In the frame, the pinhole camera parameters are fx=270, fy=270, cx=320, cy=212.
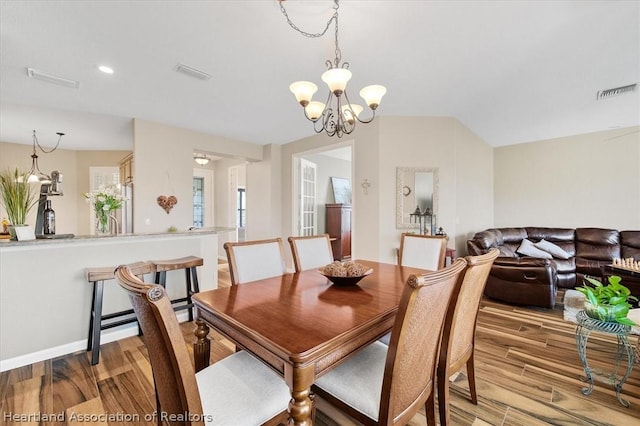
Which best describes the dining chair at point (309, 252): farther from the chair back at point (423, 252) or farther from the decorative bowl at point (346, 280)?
the chair back at point (423, 252)

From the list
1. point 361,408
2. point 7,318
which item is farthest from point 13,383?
point 361,408

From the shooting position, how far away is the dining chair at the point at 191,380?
815 mm

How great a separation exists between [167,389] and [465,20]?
2.85 meters

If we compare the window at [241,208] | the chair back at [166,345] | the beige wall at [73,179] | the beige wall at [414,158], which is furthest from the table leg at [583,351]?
the beige wall at [73,179]

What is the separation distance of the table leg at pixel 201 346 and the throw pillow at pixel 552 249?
204 inches

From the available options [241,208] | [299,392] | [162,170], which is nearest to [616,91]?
[299,392]

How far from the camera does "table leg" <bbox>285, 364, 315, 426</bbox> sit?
0.92 m

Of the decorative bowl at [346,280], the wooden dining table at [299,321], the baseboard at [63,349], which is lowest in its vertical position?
the baseboard at [63,349]

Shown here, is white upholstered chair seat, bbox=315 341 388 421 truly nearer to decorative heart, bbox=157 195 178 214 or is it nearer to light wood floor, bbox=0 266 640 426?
light wood floor, bbox=0 266 640 426

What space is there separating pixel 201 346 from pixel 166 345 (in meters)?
0.72

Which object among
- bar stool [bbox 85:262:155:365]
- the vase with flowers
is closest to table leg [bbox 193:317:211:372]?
bar stool [bbox 85:262:155:365]

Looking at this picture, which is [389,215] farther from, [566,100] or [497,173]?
[497,173]

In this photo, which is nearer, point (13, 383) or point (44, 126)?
point (13, 383)

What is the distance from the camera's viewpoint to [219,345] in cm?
248
